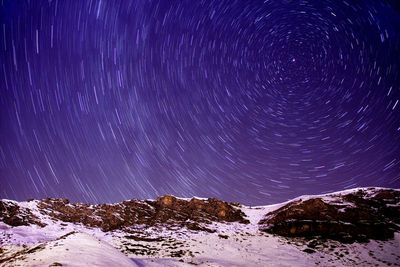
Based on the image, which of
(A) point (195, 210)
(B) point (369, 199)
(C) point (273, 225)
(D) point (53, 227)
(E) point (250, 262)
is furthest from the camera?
(A) point (195, 210)

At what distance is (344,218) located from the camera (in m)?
33.3

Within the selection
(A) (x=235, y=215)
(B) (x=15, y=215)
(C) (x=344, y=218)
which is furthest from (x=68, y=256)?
(C) (x=344, y=218)

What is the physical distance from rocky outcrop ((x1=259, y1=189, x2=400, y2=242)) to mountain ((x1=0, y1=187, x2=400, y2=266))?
129mm

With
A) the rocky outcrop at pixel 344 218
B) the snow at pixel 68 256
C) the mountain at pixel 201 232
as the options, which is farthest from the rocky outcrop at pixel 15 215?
the rocky outcrop at pixel 344 218

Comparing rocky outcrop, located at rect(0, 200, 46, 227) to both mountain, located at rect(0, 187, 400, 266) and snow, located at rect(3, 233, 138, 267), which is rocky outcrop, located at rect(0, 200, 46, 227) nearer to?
mountain, located at rect(0, 187, 400, 266)

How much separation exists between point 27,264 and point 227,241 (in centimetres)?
2322

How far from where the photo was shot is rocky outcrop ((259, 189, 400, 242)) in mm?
29281

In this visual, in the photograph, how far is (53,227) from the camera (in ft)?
105

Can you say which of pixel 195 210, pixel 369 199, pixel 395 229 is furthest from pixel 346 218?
pixel 195 210

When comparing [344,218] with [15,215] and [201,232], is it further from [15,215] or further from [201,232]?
[15,215]

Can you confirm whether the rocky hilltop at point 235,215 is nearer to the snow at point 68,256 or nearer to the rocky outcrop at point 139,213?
the rocky outcrop at point 139,213

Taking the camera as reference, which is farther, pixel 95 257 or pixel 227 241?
pixel 227 241

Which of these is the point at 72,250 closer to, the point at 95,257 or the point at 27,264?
the point at 95,257

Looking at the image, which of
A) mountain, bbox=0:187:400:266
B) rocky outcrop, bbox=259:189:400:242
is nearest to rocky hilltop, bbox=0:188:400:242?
rocky outcrop, bbox=259:189:400:242
